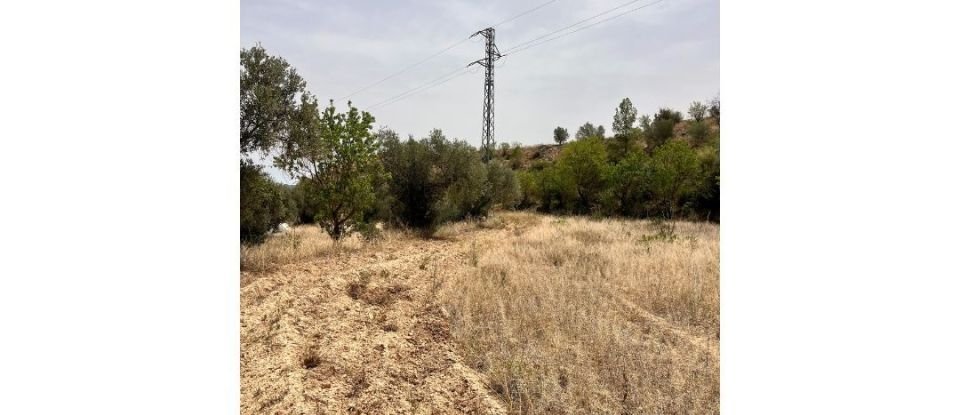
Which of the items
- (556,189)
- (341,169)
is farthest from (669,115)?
(341,169)

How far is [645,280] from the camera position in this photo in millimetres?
6480

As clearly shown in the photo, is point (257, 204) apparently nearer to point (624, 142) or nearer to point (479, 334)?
point (479, 334)

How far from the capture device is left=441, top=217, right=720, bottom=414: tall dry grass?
3.34 m

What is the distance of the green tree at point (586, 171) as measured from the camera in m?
25.3

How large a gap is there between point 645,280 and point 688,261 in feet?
4.82

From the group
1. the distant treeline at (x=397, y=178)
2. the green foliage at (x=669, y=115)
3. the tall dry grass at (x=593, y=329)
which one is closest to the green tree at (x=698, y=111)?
the green foliage at (x=669, y=115)

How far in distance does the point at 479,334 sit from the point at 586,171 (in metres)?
22.0

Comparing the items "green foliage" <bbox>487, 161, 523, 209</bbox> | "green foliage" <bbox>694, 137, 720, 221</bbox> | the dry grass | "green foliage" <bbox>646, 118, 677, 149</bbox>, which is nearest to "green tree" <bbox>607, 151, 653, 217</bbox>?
"green foliage" <bbox>694, 137, 720, 221</bbox>

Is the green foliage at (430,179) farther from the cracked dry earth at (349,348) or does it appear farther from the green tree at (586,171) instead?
the green tree at (586,171)

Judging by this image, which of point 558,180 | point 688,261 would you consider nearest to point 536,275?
point 688,261

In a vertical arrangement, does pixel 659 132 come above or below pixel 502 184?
above

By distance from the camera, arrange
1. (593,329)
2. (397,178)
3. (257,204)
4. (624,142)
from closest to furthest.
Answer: (593,329)
(257,204)
(397,178)
(624,142)

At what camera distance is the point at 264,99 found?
23.7 ft

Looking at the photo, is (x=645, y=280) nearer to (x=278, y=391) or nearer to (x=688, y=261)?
(x=688, y=261)
